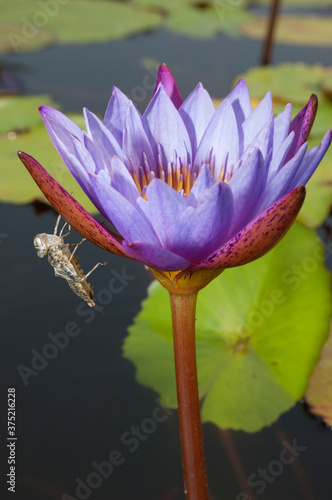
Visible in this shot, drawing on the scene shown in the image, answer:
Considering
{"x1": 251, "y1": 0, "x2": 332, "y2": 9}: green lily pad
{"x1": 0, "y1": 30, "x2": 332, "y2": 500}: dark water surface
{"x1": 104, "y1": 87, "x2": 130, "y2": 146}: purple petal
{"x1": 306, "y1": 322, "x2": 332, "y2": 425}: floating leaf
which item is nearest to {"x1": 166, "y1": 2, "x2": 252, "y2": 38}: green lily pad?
{"x1": 251, "y1": 0, "x2": 332, "y2": 9}: green lily pad

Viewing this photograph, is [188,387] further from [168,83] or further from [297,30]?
[297,30]

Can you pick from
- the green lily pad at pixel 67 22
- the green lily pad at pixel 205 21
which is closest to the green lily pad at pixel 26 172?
the green lily pad at pixel 67 22

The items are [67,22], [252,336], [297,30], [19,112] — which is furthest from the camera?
[297,30]

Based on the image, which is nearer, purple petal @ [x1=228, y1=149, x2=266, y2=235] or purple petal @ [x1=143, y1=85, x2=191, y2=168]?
purple petal @ [x1=228, y1=149, x2=266, y2=235]

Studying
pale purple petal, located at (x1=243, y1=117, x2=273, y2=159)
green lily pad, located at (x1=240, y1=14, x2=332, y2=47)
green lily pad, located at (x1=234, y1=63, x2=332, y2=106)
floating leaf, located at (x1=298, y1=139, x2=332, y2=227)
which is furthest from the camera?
green lily pad, located at (x1=240, y1=14, x2=332, y2=47)

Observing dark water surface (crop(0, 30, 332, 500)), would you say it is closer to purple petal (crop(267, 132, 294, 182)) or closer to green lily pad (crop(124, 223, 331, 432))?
green lily pad (crop(124, 223, 331, 432))

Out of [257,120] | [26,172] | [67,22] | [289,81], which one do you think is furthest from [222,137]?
[67,22]

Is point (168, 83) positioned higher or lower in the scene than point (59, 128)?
higher
